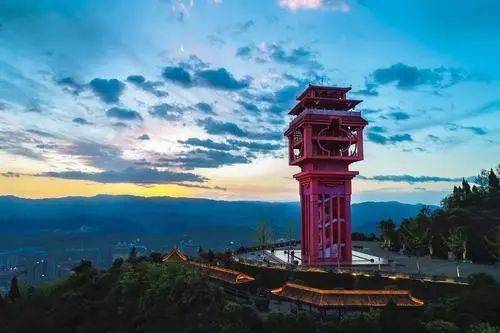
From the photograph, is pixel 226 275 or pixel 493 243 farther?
pixel 493 243

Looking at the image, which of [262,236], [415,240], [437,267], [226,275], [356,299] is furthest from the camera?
[262,236]

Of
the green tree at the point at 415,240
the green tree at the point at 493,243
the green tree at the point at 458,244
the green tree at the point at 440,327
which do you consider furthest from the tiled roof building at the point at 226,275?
the green tree at the point at 493,243

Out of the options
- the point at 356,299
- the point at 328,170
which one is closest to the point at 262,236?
the point at 328,170

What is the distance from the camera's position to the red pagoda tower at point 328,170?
51.8 metres

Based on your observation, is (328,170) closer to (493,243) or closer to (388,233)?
(493,243)

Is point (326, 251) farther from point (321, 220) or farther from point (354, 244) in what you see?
point (354, 244)

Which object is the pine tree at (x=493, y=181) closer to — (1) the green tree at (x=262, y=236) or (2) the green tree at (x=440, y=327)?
(1) the green tree at (x=262, y=236)

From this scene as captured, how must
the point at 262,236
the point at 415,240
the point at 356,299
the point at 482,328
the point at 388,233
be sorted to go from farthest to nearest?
the point at 262,236 → the point at 388,233 → the point at 415,240 → the point at 356,299 → the point at 482,328

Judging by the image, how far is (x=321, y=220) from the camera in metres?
52.8

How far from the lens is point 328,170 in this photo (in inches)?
2069

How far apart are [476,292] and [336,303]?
8.78m

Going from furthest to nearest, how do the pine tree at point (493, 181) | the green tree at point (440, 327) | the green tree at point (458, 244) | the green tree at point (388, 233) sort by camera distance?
the pine tree at point (493, 181) → the green tree at point (388, 233) → the green tree at point (458, 244) → the green tree at point (440, 327)

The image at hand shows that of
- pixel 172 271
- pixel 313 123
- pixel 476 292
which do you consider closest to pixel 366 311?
pixel 476 292

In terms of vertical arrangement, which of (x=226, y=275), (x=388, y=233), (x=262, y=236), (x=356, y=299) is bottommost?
(x=356, y=299)
